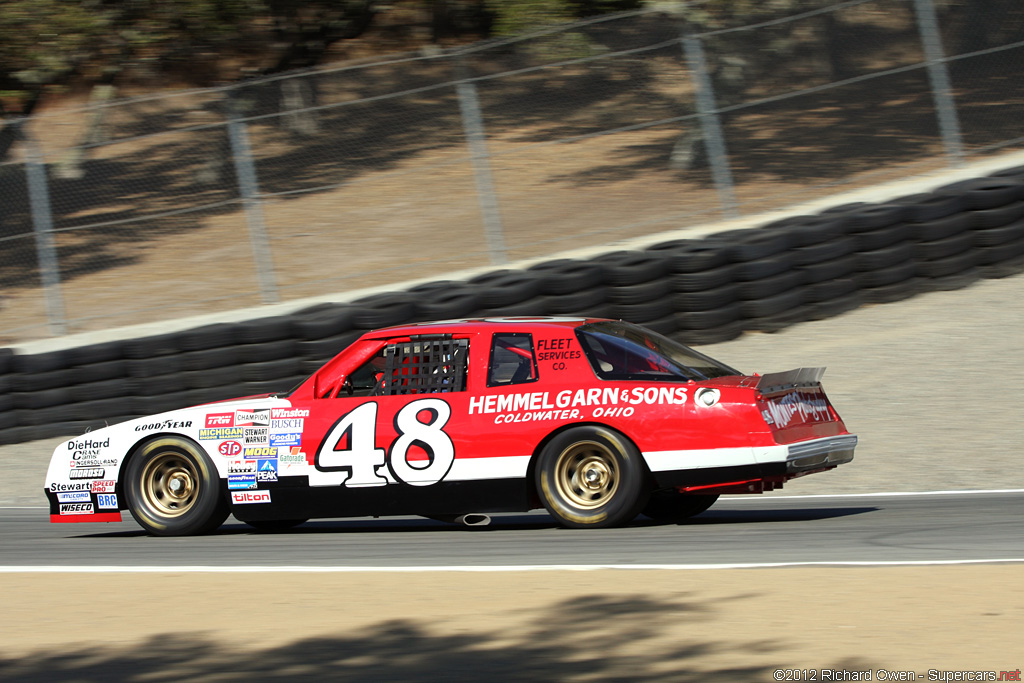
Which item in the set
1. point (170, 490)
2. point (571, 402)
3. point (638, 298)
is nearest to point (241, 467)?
point (170, 490)

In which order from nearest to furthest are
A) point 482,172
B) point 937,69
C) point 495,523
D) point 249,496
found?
point 249,496 < point 495,523 < point 482,172 < point 937,69

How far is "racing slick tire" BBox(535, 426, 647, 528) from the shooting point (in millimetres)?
7402

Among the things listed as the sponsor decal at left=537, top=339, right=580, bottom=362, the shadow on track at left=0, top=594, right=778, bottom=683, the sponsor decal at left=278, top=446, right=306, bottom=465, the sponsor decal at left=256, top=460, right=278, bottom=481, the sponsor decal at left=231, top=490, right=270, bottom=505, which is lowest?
the shadow on track at left=0, top=594, right=778, bottom=683

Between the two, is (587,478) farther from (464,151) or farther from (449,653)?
(464,151)

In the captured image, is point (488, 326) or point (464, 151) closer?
point (488, 326)

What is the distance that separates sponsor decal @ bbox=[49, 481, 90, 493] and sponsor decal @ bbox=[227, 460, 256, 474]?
106cm

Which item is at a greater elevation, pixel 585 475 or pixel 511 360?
pixel 511 360

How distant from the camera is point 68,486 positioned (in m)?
8.49

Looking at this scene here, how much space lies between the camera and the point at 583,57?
14.1 metres

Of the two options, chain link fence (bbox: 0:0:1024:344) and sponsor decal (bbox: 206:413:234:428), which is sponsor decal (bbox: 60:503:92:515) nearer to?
sponsor decal (bbox: 206:413:234:428)

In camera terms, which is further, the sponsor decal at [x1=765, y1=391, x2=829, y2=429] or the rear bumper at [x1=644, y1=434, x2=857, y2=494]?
the sponsor decal at [x1=765, y1=391, x2=829, y2=429]

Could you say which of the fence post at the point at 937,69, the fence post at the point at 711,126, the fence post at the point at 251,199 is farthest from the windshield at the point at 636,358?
the fence post at the point at 937,69

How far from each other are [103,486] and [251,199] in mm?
6267

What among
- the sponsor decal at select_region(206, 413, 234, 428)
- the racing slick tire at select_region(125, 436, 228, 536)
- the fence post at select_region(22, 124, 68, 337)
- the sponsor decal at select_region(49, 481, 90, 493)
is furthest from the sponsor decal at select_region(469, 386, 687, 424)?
the fence post at select_region(22, 124, 68, 337)
